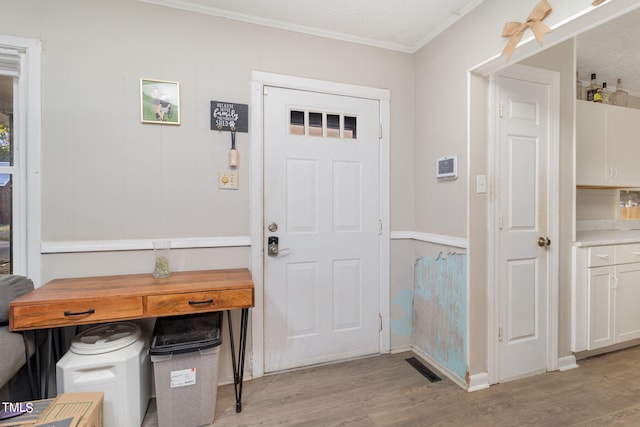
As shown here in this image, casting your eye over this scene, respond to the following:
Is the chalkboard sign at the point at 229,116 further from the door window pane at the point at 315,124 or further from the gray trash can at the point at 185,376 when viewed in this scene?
the gray trash can at the point at 185,376

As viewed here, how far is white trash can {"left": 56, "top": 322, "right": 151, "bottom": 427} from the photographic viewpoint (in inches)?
56.4

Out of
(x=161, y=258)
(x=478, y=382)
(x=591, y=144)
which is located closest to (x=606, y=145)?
(x=591, y=144)

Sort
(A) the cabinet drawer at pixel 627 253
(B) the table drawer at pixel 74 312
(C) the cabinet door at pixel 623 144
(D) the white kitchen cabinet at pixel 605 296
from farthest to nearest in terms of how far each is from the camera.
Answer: (C) the cabinet door at pixel 623 144, (A) the cabinet drawer at pixel 627 253, (D) the white kitchen cabinet at pixel 605 296, (B) the table drawer at pixel 74 312

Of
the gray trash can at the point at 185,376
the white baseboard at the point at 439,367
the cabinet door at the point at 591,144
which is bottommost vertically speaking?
the white baseboard at the point at 439,367

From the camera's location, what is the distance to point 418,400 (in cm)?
186

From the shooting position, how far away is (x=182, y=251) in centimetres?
194

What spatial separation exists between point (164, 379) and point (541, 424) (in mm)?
2029

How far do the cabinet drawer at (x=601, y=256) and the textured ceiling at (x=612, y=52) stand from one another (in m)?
1.57

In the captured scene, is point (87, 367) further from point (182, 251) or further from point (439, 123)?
point (439, 123)

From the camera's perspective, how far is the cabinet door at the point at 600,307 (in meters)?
2.28

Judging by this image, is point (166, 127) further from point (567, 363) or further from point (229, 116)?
point (567, 363)

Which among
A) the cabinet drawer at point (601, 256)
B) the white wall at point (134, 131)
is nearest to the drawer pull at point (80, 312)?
the white wall at point (134, 131)

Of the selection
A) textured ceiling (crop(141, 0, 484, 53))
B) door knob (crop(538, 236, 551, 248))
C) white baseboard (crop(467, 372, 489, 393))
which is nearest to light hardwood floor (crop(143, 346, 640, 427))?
white baseboard (crop(467, 372, 489, 393))

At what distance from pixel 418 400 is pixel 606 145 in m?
2.69
